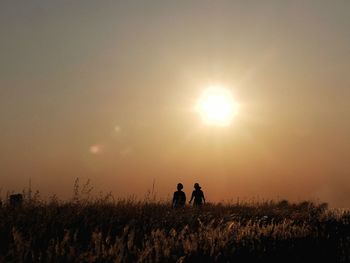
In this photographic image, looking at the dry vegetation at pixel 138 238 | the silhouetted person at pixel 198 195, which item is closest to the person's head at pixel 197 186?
the silhouetted person at pixel 198 195

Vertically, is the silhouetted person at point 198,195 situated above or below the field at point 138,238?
above

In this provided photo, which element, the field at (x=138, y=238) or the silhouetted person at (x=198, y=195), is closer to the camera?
the field at (x=138, y=238)

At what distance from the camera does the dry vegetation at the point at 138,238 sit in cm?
816

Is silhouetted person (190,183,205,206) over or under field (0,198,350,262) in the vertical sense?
over

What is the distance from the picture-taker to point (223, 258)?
892 cm

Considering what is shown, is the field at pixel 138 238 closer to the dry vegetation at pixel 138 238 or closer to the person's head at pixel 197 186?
the dry vegetation at pixel 138 238

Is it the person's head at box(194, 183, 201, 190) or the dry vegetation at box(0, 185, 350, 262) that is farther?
the person's head at box(194, 183, 201, 190)

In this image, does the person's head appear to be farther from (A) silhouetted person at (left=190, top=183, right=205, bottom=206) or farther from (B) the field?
(B) the field

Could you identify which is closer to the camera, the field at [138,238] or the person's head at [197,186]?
the field at [138,238]

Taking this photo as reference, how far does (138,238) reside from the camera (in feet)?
40.5

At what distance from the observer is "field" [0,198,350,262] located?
8156mm

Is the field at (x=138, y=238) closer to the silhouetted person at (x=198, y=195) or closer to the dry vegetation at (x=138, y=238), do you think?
the dry vegetation at (x=138, y=238)

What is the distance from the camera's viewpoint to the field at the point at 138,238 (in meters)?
8.16

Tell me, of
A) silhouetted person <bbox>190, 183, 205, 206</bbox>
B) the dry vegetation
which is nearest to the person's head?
A: silhouetted person <bbox>190, 183, 205, 206</bbox>
